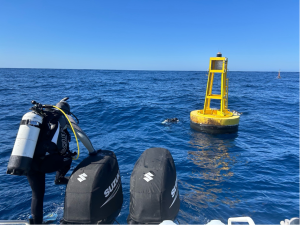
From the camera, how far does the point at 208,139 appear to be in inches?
387

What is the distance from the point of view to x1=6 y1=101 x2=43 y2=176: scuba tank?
262 cm

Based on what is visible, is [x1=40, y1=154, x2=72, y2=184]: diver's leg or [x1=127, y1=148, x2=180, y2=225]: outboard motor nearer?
[x1=127, y1=148, x2=180, y2=225]: outboard motor

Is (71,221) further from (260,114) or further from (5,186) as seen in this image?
(260,114)

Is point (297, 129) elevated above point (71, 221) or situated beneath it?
situated beneath

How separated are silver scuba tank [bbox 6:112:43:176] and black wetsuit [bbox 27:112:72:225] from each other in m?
0.12

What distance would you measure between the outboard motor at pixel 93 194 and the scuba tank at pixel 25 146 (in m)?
0.61

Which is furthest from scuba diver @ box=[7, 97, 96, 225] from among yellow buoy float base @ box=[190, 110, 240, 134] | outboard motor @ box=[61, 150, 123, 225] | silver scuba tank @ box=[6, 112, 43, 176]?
yellow buoy float base @ box=[190, 110, 240, 134]

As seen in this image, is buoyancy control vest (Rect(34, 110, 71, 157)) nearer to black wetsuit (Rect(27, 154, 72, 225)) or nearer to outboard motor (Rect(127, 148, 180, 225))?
black wetsuit (Rect(27, 154, 72, 225))

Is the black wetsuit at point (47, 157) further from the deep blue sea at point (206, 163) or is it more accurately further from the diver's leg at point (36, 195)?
the deep blue sea at point (206, 163)

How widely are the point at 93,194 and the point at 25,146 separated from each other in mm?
1025

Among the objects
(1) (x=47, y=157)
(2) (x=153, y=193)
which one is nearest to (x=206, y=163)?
(2) (x=153, y=193)

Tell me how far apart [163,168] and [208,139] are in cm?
719

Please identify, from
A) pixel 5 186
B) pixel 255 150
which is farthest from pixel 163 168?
pixel 255 150

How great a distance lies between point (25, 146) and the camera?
2.66 metres
